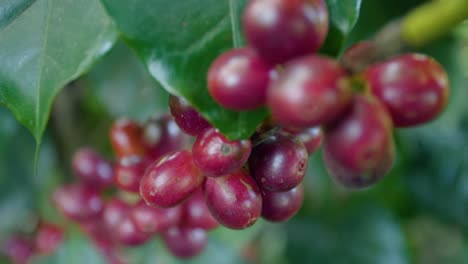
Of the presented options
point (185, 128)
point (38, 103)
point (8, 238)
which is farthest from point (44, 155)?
point (185, 128)

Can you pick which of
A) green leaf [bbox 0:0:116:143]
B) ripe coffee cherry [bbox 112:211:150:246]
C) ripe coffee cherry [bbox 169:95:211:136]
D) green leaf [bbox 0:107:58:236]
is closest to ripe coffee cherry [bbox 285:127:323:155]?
ripe coffee cherry [bbox 169:95:211:136]

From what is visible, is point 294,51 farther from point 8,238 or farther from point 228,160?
point 8,238

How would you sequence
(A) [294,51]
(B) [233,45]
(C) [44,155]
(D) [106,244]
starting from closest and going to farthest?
(A) [294,51], (B) [233,45], (D) [106,244], (C) [44,155]

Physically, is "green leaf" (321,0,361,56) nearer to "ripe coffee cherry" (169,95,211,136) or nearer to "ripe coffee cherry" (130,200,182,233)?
"ripe coffee cherry" (169,95,211,136)

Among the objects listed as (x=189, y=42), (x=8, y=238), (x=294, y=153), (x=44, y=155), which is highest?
A: (x=189, y=42)

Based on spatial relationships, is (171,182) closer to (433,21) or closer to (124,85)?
(433,21)
